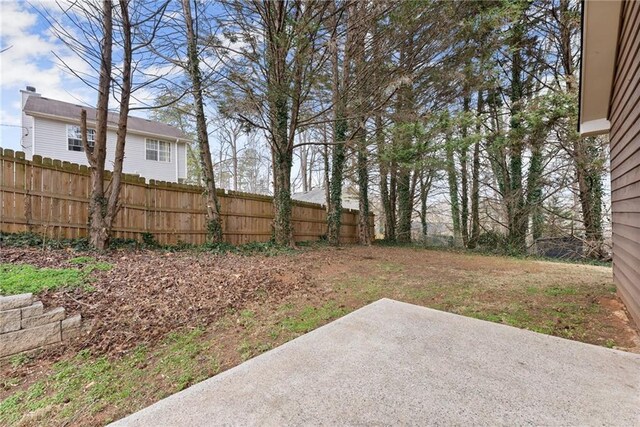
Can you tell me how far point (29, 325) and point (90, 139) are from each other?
38.6ft

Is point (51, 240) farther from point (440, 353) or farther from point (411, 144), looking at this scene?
point (411, 144)

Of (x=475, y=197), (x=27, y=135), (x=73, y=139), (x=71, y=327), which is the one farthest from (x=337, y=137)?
(x=27, y=135)

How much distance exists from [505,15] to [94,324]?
1018 cm

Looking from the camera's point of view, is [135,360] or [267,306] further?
[267,306]

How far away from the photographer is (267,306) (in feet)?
11.4

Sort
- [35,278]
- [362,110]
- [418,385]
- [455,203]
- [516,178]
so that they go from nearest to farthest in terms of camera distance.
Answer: [418,385] < [35,278] < [362,110] < [516,178] < [455,203]

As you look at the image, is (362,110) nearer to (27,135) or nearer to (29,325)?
(29,325)

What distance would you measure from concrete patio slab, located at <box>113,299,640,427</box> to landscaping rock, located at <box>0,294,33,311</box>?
166 centimetres

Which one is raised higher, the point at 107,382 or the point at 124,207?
the point at 124,207

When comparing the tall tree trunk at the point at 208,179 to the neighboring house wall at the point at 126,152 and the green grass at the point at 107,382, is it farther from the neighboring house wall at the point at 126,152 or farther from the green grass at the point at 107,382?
the green grass at the point at 107,382

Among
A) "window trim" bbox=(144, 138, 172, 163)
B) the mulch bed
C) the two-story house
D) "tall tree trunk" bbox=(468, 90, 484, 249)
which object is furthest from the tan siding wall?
"window trim" bbox=(144, 138, 172, 163)

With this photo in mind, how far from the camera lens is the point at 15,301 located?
230cm

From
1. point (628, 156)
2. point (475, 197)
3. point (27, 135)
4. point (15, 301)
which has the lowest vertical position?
point (15, 301)

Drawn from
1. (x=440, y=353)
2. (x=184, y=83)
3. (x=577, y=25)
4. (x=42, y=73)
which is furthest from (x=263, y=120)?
(x=577, y=25)
